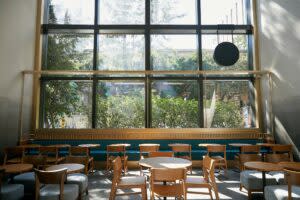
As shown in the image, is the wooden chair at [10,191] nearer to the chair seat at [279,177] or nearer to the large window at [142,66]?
the large window at [142,66]

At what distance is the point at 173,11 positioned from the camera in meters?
8.27

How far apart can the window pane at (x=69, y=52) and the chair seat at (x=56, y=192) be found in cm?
508

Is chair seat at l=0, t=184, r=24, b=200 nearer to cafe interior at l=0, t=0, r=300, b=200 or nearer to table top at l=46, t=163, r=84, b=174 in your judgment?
table top at l=46, t=163, r=84, b=174

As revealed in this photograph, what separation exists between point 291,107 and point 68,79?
6934 mm

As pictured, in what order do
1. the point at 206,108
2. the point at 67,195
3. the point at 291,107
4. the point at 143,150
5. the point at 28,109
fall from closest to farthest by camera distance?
the point at 67,195 → the point at 143,150 → the point at 291,107 → the point at 28,109 → the point at 206,108

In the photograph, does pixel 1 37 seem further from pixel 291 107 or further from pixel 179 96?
pixel 291 107

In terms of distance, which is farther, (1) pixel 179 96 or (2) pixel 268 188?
(1) pixel 179 96

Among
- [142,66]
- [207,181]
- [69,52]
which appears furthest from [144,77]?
[207,181]

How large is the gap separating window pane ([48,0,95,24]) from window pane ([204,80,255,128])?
4.86 metres

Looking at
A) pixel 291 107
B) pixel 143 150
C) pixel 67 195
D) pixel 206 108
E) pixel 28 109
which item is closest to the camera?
pixel 67 195

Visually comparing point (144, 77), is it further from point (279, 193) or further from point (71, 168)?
point (279, 193)

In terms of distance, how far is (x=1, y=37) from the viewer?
624cm

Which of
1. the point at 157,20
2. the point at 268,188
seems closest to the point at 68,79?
the point at 157,20

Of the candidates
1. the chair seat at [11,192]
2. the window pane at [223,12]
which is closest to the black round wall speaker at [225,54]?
the window pane at [223,12]
